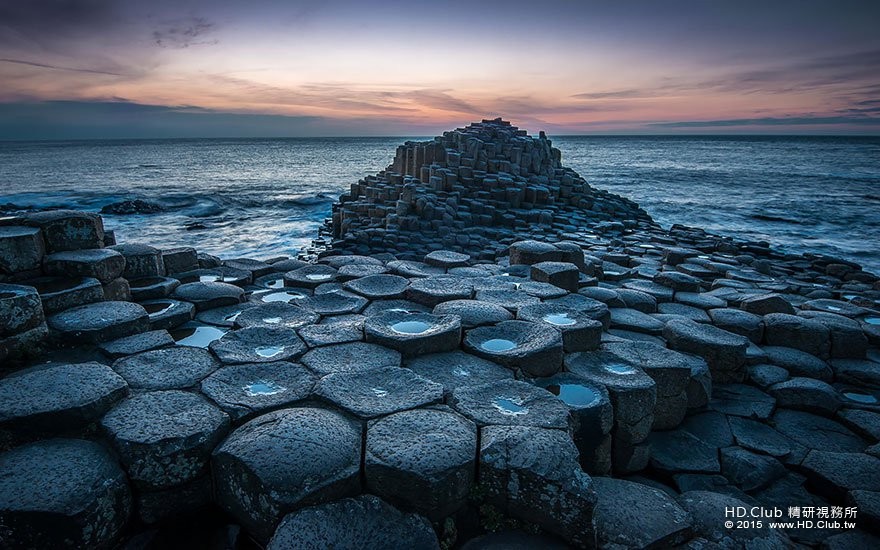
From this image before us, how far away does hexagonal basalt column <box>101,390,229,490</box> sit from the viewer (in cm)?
260

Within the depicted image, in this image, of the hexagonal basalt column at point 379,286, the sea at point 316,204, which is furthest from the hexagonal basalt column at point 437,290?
the sea at point 316,204

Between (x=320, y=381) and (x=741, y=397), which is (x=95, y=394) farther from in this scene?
(x=741, y=397)

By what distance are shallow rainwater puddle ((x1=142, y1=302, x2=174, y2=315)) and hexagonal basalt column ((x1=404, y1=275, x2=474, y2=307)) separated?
2443 mm

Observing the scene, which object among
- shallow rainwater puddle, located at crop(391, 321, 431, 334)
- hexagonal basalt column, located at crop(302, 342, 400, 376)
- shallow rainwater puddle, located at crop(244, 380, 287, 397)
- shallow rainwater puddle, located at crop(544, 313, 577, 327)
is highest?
shallow rainwater puddle, located at crop(544, 313, 577, 327)

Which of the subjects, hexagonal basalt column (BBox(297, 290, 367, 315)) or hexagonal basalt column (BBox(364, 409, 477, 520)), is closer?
hexagonal basalt column (BBox(364, 409, 477, 520))

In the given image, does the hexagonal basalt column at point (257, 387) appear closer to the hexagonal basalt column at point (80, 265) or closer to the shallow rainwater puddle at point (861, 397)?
the hexagonal basalt column at point (80, 265)

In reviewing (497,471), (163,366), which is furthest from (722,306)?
(163,366)

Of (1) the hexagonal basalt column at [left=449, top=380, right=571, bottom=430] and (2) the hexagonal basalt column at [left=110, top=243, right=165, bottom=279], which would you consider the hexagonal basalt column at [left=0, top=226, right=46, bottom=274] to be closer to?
(2) the hexagonal basalt column at [left=110, top=243, right=165, bottom=279]

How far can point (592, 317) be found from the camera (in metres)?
4.89

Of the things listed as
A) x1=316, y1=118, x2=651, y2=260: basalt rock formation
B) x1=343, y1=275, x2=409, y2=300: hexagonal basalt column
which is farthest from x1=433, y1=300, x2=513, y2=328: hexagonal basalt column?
x1=316, y1=118, x2=651, y2=260: basalt rock formation

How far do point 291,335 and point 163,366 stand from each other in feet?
3.31

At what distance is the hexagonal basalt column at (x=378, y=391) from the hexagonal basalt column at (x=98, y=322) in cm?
201

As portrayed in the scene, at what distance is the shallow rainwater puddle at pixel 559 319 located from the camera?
4.51 m

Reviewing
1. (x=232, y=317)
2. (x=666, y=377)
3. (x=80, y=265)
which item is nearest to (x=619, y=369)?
(x=666, y=377)
